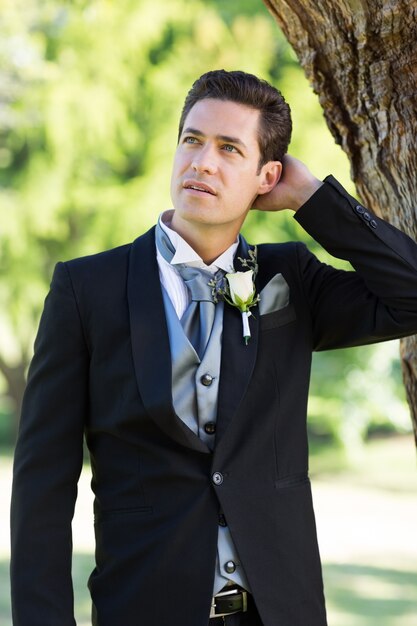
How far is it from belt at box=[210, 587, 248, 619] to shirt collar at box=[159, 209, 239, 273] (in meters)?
0.76

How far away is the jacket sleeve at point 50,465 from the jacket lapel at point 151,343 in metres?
0.14

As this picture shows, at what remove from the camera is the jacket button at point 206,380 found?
8.02 ft

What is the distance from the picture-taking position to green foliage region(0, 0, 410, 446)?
14.4m

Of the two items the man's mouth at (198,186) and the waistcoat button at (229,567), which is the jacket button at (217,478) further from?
the man's mouth at (198,186)

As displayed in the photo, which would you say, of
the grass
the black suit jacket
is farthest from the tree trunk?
the grass

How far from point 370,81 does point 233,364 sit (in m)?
0.83

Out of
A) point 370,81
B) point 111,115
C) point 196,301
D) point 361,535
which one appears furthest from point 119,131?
point 196,301

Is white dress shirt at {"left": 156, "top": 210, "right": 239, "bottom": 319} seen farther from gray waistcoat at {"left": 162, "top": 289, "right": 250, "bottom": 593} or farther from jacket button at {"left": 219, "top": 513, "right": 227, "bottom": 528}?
jacket button at {"left": 219, "top": 513, "right": 227, "bottom": 528}

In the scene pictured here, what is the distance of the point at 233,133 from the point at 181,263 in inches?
13.3

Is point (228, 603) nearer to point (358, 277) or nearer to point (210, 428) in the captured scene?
point (210, 428)

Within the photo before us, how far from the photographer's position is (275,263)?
2.76 m

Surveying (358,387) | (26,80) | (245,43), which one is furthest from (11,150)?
(358,387)

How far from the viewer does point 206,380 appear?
2445mm

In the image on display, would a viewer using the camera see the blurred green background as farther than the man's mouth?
Yes
